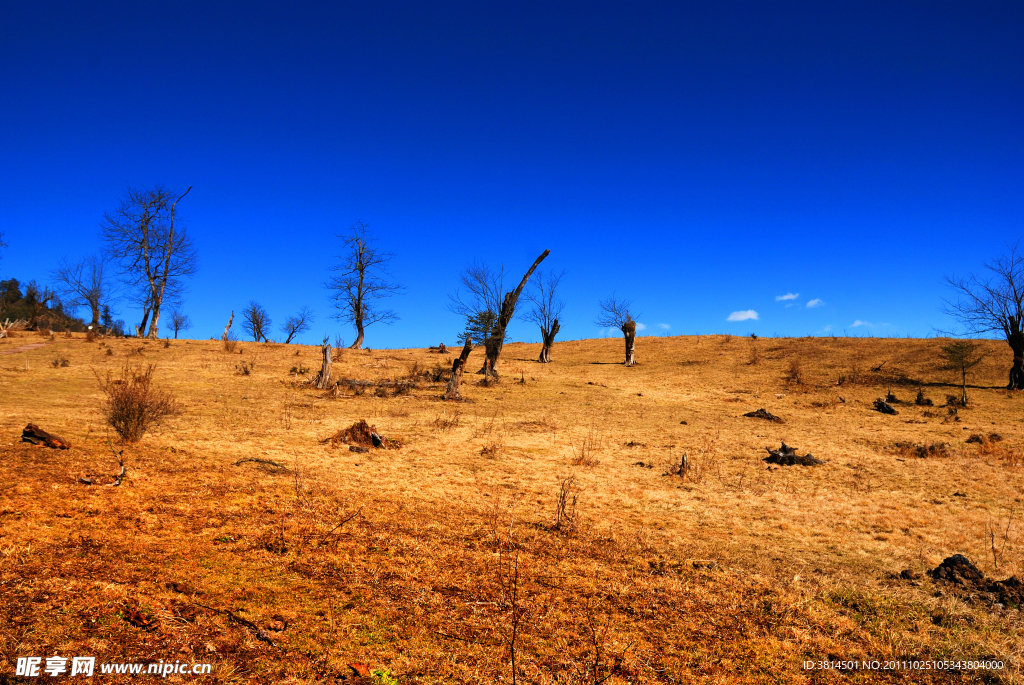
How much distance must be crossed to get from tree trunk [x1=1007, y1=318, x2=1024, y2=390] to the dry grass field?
14117 millimetres

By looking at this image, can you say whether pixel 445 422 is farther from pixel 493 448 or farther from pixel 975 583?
pixel 975 583

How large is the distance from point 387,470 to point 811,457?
32.3 feet

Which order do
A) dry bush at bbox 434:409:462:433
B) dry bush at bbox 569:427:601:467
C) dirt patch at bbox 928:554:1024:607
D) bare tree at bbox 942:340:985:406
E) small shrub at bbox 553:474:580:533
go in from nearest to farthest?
dirt patch at bbox 928:554:1024:607, small shrub at bbox 553:474:580:533, dry bush at bbox 569:427:601:467, dry bush at bbox 434:409:462:433, bare tree at bbox 942:340:985:406

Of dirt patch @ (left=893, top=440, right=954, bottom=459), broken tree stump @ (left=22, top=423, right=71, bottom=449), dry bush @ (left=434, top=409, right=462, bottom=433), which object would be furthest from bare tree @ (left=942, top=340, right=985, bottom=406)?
broken tree stump @ (left=22, top=423, right=71, bottom=449)

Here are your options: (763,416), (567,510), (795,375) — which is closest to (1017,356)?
(795,375)

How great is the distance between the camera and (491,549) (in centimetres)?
584

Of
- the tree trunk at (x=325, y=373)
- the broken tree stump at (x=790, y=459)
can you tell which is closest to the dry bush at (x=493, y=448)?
the broken tree stump at (x=790, y=459)

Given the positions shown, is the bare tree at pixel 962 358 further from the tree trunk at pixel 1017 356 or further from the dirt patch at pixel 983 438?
the dirt patch at pixel 983 438

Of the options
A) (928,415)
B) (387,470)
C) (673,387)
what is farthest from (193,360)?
(928,415)

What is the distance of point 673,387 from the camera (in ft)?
91.4

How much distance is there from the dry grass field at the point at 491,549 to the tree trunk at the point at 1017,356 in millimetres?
14117

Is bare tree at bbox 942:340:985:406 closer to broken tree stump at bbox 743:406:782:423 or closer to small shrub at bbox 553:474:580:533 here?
broken tree stump at bbox 743:406:782:423

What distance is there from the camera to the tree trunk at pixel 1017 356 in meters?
25.5

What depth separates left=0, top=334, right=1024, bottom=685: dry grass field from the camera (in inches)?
142
